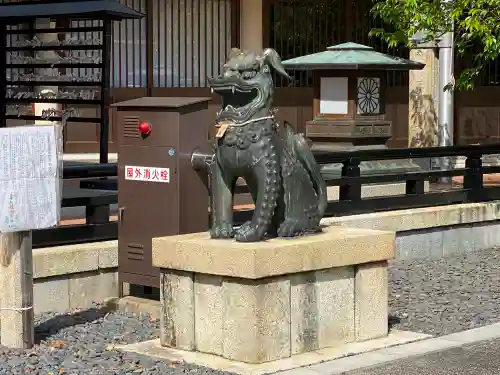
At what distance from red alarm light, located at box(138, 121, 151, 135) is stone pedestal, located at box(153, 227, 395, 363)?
113 centimetres

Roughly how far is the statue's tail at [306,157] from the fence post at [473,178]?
5427 millimetres

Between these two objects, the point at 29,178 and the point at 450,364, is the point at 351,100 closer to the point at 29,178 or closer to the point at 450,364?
the point at 450,364

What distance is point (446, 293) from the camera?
975 centimetres

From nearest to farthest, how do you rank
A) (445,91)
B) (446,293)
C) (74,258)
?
1. (74,258)
2. (446,293)
3. (445,91)

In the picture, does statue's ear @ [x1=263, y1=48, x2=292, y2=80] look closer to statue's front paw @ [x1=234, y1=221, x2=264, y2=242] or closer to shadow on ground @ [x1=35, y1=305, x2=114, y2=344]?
statue's front paw @ [x1=234, y1=221, x2=264, y2=242]

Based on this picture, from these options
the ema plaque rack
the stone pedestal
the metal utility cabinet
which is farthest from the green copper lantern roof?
the stone pedestal

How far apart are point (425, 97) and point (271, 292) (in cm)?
1070

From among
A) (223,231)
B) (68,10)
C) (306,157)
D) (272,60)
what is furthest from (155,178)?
(68,10)

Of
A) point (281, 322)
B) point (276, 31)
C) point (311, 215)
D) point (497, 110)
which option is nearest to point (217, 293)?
point (281, 322)

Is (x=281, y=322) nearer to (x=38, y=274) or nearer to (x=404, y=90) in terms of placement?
(x=38, y=274)

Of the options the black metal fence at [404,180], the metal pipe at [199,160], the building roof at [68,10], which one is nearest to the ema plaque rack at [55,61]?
the building roof at [68,10]

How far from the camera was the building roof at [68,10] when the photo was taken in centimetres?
1139

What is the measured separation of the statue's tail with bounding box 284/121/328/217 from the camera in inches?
293

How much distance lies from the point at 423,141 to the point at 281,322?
420 inches
